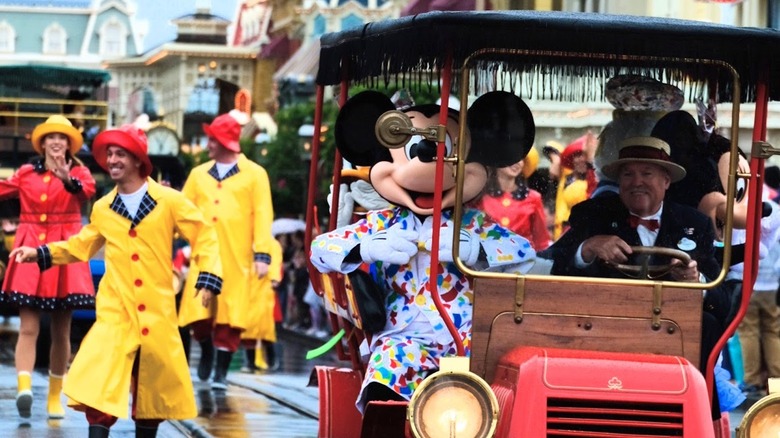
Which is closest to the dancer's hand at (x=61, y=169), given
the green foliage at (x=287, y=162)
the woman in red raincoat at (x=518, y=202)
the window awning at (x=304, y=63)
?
the woman in red raincoat at (x=518, y=202)

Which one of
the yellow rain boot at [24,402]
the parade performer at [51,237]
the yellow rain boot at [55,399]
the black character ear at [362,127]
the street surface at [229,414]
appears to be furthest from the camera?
the parade performer at [51,237]

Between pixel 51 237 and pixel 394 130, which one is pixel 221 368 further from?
pixel 394 130

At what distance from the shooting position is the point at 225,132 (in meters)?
14.7

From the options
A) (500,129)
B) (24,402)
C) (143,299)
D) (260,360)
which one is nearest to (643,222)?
(500,129)

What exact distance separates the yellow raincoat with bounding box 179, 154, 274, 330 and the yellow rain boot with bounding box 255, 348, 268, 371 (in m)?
3.05

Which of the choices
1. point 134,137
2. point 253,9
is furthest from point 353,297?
point 253,9

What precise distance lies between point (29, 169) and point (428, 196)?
5495 millimetres

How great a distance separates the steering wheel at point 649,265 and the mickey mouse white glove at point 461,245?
0.50 meters

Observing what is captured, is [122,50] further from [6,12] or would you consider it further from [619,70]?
[619,70]

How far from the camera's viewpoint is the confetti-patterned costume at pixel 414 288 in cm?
768

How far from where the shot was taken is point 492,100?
7.81 metres

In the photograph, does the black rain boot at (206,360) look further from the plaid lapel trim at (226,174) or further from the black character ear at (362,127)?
the black character ear at (362,127)

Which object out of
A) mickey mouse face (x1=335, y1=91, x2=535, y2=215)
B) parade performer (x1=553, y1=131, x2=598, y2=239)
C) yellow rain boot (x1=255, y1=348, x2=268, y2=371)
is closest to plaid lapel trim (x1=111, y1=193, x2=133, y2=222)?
mickey mouse face (x1=335, y1=91, x2=535, y2=215)

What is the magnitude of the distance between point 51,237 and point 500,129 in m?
5.80
